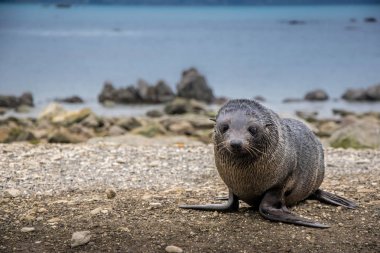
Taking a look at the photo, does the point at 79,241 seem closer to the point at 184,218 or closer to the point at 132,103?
the point at 184,218

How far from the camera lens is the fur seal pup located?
21.6 feet

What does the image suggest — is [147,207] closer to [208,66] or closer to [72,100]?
[72,100]

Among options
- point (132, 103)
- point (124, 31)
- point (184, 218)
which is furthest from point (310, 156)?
point (124, 31)

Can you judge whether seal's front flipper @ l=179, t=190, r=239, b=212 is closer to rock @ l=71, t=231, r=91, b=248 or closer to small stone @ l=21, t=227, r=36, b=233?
rock @ l=71, t=231, r=91, b=248

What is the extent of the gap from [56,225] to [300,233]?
2195mm

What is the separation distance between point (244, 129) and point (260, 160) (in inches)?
13.9

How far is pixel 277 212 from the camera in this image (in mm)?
6781

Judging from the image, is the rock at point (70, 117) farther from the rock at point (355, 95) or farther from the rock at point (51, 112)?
the rock at point (355, 95)

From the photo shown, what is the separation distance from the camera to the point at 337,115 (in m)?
23.3

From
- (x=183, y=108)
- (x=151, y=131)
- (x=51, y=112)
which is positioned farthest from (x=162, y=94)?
(x=151, y=131)

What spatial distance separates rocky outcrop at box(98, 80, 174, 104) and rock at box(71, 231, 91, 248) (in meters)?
19.8

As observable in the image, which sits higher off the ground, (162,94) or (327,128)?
(327,128)

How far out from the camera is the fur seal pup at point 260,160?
6.57m

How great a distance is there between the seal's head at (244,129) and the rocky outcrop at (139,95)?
1944 centimetres
